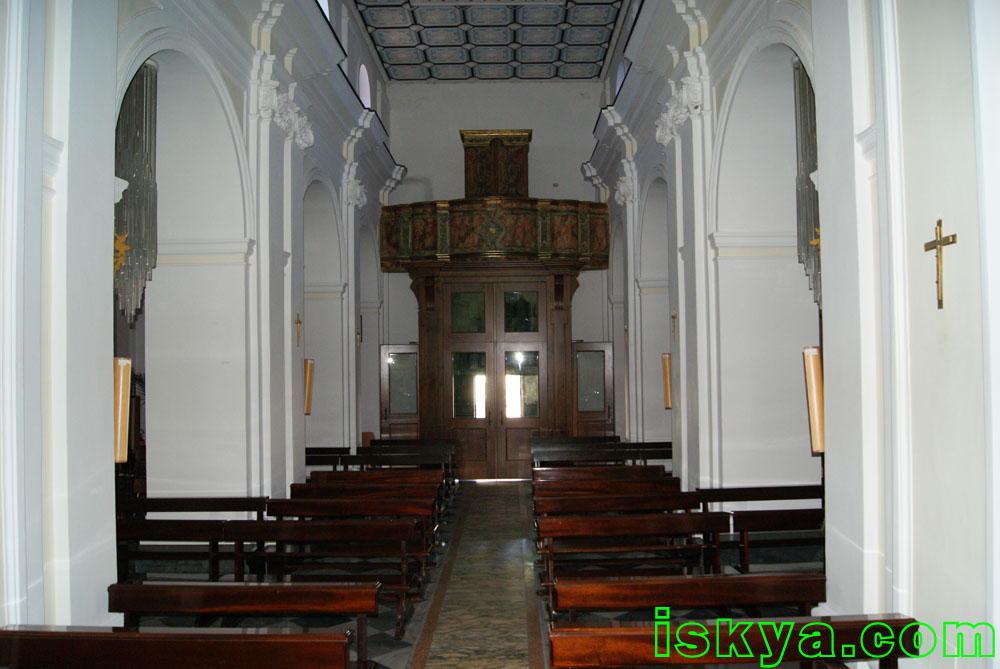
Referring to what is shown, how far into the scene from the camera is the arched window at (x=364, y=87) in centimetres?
1360

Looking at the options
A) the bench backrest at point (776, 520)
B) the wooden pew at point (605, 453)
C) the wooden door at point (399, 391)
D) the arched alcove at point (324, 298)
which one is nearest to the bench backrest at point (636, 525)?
the bench backrest at point (776, 520)

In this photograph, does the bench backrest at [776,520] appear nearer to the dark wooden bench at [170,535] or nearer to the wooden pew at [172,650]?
the wooden pew at [172,650]

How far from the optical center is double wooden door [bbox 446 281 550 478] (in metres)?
14.5

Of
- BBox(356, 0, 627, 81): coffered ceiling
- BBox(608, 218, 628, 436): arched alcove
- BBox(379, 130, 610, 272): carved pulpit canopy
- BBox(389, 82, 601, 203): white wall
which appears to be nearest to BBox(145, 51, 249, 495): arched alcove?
BBox(379, 130, 610, 272): carved pulpit canopy

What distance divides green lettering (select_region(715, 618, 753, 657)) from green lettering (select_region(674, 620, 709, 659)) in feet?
0.18

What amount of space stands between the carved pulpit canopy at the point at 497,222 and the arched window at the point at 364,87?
1.89m

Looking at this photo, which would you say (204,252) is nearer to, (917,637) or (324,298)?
(324,298)

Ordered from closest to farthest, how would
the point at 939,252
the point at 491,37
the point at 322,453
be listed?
the point at 939,252 < the point at 322,453 < the point at 491,37

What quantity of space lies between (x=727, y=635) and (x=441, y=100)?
49.1ft

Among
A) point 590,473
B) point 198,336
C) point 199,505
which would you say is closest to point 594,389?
point 590,473

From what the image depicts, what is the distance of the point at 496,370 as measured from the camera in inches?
576

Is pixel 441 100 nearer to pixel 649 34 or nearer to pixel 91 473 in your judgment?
pixel 649 34

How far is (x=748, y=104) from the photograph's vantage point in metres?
7.11

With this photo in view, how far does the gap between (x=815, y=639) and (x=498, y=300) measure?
39.0 ft
